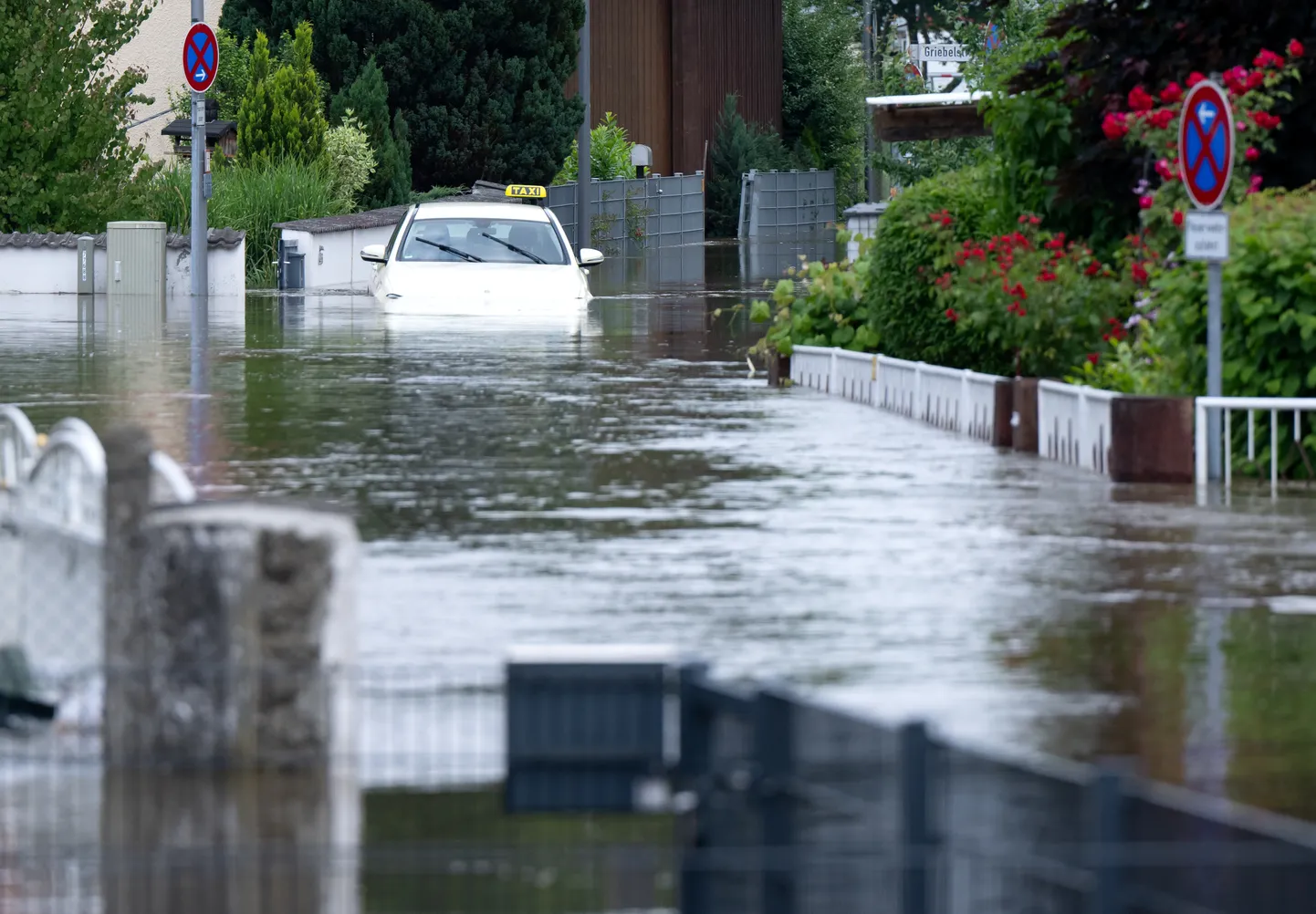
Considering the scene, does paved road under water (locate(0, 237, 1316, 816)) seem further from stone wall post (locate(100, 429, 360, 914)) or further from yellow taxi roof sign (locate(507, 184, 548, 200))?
yellow taxi roof sign (locate(507, 184, 548, 200))

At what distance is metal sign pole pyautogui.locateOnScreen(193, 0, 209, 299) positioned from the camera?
31.2 metres

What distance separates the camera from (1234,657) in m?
8.48

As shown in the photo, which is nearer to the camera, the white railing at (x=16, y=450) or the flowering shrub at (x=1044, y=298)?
the white railing at (x=16, y=450)

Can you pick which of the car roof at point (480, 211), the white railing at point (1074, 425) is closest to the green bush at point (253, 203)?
the car roof at point (480, 211)

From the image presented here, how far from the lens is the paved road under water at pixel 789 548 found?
784 cm

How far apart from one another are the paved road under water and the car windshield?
19.0ft

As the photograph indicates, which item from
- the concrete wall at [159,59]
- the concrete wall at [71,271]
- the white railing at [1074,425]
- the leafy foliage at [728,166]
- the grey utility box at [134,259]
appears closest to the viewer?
the white railing at [1074,425]

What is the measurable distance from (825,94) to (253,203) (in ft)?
123

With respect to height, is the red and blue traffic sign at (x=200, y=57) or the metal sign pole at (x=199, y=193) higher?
the red and blue traffic sign at (x=200, y=57)

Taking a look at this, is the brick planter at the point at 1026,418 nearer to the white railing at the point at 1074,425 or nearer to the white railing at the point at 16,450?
the white railing at the point at 1074,425

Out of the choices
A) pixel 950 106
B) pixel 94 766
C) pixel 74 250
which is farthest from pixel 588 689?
pixel 74 250

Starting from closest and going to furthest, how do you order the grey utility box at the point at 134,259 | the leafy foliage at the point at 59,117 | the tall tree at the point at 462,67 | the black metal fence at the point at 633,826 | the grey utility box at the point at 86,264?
the black metal fence at the point at 633,826
the grey utility box at the point at 134,259
the grey utility box at the point at 86,264
the leafy foliage at the point at 59,117
the tall tree at the point at 462,67

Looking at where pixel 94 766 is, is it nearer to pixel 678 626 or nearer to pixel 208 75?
pixel 678 626

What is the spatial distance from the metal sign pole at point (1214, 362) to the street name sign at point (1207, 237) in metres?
0.17
